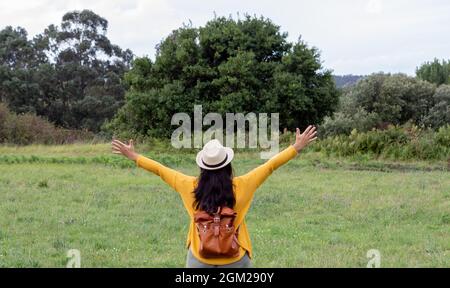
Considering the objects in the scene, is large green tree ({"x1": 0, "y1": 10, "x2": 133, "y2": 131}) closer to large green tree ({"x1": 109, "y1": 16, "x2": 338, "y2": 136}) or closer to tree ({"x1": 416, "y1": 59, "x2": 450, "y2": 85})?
large green tree ({"x1": 109, "y1": 16, "x2": 338, "y2": 136})

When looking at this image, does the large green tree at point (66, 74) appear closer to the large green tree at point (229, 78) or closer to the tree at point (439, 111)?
the large green tree at point (229, 78)

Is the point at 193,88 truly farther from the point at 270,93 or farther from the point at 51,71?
the point at 51,71

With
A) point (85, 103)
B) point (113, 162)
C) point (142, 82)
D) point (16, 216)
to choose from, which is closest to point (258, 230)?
point (16, 216)

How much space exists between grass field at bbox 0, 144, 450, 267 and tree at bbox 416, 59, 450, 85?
137 ft

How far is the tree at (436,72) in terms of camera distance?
178 ft

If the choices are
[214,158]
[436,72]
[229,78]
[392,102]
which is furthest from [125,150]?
[436,72]

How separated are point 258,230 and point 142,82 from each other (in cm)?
1709

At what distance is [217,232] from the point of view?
12.1 feet

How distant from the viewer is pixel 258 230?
800 cm

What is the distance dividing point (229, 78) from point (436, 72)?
124ft

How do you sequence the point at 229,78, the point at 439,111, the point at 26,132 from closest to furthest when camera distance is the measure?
the point at 229,78, the point at 26,132, the point at 439,111

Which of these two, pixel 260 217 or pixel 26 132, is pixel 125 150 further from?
pixel 26 132

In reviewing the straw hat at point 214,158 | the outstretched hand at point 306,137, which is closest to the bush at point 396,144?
the outstretched hand at point 306,137

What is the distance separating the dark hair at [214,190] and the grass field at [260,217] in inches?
107
